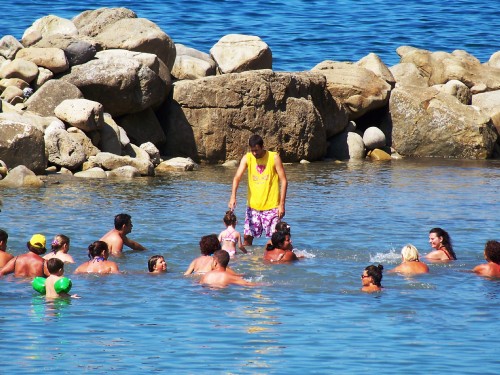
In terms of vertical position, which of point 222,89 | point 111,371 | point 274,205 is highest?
point 222,89

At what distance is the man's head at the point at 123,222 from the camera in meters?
15.5

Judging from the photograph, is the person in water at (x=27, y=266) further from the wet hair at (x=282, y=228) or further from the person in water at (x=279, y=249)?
the wet hair at (x=282, y=228)

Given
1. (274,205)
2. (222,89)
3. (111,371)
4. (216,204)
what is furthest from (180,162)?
(111,371)

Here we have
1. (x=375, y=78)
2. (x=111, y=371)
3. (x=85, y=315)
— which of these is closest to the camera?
(x=111, y=371)

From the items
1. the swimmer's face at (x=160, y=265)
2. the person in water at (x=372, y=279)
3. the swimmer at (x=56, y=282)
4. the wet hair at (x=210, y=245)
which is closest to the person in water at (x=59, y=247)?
the swimmer's face at (x=160, y=265)

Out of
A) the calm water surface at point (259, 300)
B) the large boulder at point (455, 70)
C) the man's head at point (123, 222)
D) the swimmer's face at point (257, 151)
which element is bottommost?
the calm water surface at point (259, 300)

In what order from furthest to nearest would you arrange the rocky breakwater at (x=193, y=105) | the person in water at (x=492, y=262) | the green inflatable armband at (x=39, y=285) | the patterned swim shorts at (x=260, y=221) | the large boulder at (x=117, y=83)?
1. the large boulder at (x=117, y=83)
2. the rocky breakwater at (x=193, y=105)
3. the patterned swim shorts at (x=260, y=221)
4. the person in water at (x=492, y=262)
5. the green inflatable armband at (x=39, y=285)

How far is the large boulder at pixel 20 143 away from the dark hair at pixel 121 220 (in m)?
7.12

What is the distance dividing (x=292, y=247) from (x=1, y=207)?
5.98m

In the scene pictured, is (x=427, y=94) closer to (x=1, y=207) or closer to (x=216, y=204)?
(x=216, y=204)

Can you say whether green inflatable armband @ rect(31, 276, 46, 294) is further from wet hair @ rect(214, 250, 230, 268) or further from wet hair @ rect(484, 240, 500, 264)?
wet hair @ rect(484, 240, 500, 264)

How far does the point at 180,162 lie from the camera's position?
25.1m

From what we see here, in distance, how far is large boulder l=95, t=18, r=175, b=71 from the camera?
26.7m

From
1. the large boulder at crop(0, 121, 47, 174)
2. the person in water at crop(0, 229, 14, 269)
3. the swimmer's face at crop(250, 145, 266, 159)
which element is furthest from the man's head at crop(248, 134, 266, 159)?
the large boulder at crop(0, 121, 47, 174)
